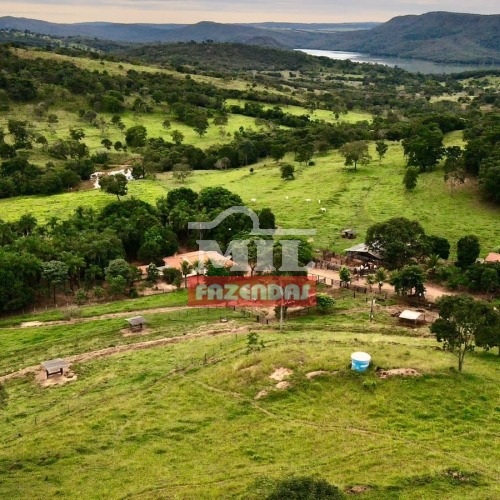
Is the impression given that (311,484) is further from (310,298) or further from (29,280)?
(29,280)

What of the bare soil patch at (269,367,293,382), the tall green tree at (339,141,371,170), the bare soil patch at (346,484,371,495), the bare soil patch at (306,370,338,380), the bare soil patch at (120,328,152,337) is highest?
the tall green tree at (339,141,371,170)

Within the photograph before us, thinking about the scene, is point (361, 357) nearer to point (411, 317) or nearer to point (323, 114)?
point (411, 317)

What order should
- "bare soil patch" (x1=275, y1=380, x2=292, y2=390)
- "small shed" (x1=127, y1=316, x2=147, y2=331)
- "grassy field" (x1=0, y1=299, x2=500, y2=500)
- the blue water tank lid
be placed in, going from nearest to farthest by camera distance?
1. "grassy field" (x1=0, y1=299, x2=500, y2=500)
2. "bare soil patch" (x1=275, y1=380, x2=292, y2=390)
3. the blue water tank lid
4. "small shed" (x1=127, y1=316, x2=147, y2=331)

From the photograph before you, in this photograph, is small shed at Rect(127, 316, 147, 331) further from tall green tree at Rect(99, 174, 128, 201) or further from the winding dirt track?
tall green tree at Rect(99, 174, 128, 201)

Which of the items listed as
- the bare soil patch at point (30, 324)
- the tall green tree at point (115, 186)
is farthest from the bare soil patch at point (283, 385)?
the tall green tree at point (115, 186)

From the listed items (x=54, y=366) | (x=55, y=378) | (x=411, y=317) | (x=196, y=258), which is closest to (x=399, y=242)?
(x=411, y=317)

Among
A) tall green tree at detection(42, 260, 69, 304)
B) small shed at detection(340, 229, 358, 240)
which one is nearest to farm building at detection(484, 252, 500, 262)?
small shed at detection(340, 229, 358, 240)

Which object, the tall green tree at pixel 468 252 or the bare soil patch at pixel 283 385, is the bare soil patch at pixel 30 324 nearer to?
the bare soil patch at pixel 283 385

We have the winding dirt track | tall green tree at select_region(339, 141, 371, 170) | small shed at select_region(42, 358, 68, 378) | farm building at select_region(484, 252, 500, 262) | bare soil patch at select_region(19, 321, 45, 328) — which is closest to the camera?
A: small shed at select_region(42, 358, 68, 378)

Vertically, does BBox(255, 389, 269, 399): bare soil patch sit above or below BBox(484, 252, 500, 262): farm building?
below
